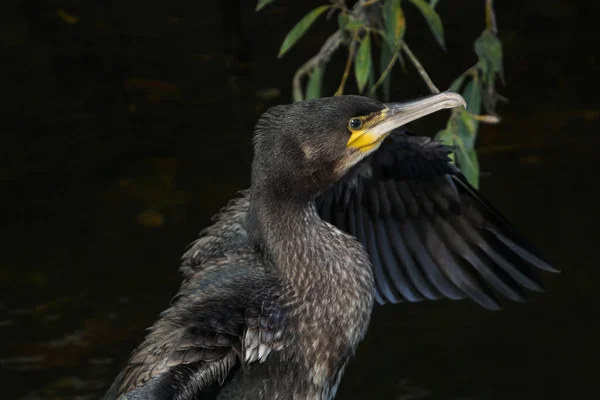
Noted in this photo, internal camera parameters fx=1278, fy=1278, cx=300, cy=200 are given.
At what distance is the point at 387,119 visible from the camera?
376cm

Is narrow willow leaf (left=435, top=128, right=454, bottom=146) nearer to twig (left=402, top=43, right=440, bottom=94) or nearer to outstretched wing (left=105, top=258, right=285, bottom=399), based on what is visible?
twig (left=402, top=43, right=440, bottom=94)

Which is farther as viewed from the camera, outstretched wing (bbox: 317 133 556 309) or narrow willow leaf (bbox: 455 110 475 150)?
outstretched wing (bbox: 317 133 556 309)

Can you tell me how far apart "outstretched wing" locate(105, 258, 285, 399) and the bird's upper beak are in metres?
0.49

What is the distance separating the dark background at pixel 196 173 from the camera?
17.7ft

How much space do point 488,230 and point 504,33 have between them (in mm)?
3687

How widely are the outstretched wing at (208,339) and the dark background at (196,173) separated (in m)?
1.59

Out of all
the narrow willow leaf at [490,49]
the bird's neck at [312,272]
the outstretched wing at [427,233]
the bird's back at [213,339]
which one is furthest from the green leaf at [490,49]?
the bird's back at [213,339]

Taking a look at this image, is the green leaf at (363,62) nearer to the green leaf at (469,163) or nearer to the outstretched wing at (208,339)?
the green leaf at (469,163)

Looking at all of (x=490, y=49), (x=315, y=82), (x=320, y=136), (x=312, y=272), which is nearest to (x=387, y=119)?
(x=320, y=136)

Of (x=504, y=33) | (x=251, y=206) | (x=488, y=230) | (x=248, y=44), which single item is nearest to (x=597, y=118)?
(x=504, y=33)

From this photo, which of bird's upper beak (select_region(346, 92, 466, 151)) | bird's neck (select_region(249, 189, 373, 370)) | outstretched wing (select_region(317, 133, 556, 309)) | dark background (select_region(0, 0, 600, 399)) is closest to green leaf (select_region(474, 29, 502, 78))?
outstretched wing (select_region(317, 133, 556, 309))

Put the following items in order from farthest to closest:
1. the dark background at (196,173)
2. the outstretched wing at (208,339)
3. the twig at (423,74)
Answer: the dark background at (196,173) < the twig at (423,74) < the outstretched wing at (208,339)

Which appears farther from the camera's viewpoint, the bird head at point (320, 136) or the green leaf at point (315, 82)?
the green leaf at point (315, 82)

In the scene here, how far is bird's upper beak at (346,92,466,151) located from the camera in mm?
3727
